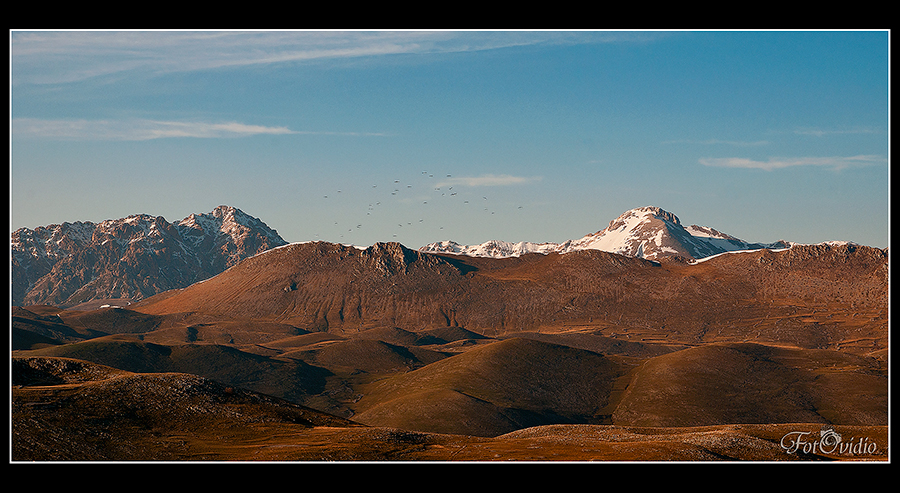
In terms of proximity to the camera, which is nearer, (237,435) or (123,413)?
(237,435)

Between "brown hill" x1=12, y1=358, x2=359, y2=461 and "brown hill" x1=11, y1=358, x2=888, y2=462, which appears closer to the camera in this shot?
"brown hill" x1=11, y1=358, x2=888, y2=462

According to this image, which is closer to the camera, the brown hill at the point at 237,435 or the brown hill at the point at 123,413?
the brown hill at the point at 237,435

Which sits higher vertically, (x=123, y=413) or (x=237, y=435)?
(x=123, y=413)
